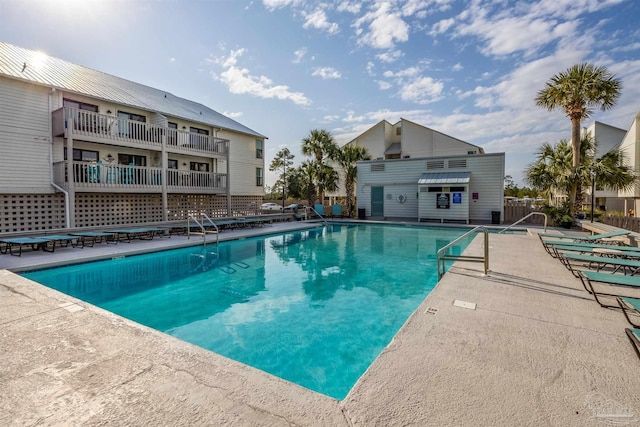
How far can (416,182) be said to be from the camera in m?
21.1

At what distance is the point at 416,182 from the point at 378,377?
64.9ft

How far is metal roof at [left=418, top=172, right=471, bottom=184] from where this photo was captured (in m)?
18.9

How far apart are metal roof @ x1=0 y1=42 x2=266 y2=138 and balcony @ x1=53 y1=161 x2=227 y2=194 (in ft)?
10.1

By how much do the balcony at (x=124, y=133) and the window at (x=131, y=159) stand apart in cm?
148

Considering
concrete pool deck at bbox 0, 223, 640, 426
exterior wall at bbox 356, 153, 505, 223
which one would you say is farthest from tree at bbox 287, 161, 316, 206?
concrete pool deck at bbox 0, 223, 640, 426

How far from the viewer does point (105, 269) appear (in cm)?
845

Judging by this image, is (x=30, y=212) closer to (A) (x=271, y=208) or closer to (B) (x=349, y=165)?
(A) (x=271, y=208)

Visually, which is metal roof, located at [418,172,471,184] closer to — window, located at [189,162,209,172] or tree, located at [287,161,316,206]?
tree, located at [287,161,316,206]

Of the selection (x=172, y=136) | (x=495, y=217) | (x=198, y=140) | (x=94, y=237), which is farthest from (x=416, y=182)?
(x=94, y=237)

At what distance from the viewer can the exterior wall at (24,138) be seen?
1141 cm

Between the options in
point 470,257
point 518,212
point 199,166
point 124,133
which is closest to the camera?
point 470,257

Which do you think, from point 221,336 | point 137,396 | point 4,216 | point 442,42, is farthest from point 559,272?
point 4,216

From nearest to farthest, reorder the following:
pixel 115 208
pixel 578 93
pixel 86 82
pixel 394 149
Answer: pixel 86 82 < pixel 115 208 < pixel 578 93 < pixel 394 149

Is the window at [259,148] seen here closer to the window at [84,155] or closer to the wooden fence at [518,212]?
the window at [84,155]
